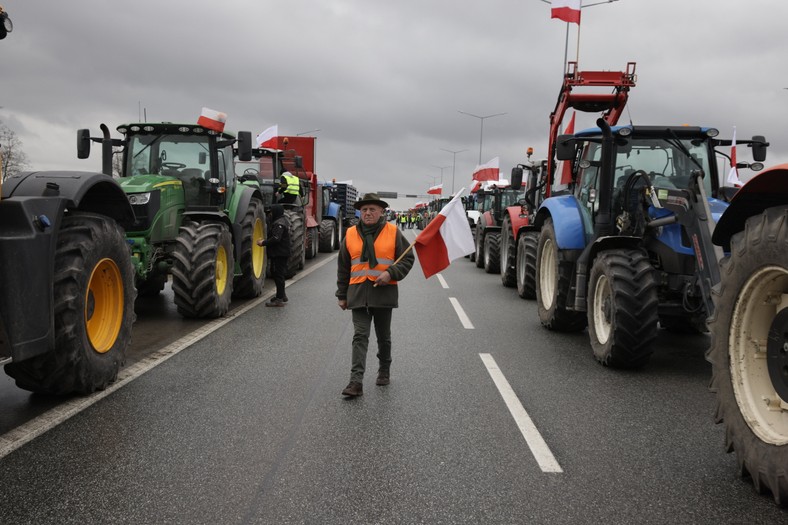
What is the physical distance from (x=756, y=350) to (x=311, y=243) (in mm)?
16085

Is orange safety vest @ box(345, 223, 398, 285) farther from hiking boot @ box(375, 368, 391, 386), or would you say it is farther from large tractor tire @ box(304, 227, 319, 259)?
large tractor tire @ box(304, 227, 319, 259)

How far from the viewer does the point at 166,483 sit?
3674 millimetres

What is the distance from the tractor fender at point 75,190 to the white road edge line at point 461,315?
187 inches

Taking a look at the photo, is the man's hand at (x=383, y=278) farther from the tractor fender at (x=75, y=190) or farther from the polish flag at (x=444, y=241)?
the tractor fender at (x=75, y=190)

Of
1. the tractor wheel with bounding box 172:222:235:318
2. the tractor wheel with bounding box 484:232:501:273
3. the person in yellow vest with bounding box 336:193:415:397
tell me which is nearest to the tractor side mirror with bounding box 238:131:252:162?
the tractor wheel with bounding box 172:222:235:318

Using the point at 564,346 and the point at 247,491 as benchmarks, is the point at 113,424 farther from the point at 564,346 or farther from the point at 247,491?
the point at 564,346

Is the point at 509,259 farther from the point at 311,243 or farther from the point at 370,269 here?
the point at 370,269

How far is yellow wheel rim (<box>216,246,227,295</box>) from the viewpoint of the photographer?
9314 mm

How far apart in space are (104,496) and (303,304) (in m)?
7.25

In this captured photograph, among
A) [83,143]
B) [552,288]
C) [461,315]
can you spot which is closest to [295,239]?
[461,315]

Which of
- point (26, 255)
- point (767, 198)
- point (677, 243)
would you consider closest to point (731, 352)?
point (767, 198)

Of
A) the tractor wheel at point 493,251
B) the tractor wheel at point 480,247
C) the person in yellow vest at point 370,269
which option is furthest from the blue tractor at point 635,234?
the tractor wheel at point 480,247

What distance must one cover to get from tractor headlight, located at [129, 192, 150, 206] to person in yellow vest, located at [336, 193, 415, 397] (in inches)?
161

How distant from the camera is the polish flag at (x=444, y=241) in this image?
5.91m
